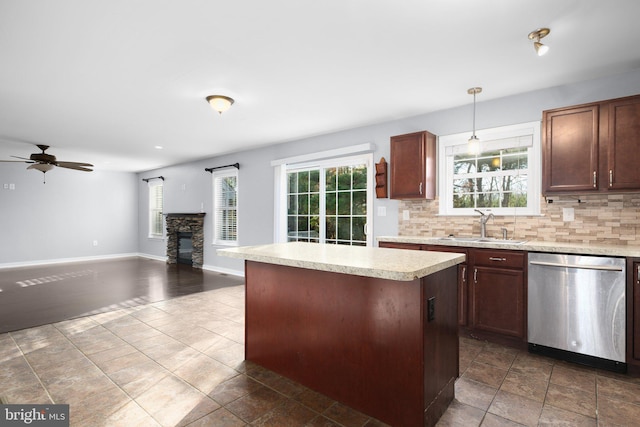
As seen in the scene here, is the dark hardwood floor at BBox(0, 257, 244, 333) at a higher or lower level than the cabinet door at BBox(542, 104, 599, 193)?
lower

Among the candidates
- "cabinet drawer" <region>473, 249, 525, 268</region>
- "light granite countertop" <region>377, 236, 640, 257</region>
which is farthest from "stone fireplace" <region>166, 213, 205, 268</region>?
"cabinet drawer" <region>473, 249, 525, 268</region>

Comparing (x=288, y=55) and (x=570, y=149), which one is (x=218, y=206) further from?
(x=570, y=149)

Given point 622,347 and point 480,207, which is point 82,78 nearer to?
point 480,207

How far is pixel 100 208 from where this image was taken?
9.00 meters

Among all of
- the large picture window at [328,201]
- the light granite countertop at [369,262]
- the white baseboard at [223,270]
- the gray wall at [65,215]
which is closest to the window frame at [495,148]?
the large picture window at [328,201]

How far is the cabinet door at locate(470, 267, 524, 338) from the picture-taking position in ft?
9.71

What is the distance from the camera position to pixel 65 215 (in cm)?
834

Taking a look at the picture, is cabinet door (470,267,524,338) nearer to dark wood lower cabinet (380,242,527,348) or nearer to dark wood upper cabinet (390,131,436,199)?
dark wood lower cabinet (380,242,527,348)

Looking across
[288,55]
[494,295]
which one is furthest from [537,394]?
[288,55]

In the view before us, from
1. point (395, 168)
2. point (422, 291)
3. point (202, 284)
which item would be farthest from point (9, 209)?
point (422, 291)

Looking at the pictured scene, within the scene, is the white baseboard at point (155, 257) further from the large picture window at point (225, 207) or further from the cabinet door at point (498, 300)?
the cabinet door at point (498, 300)

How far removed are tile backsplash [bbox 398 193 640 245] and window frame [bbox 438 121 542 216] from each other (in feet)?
0.24

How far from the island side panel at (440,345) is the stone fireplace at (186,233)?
6.29m

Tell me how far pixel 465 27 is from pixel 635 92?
1.90m
